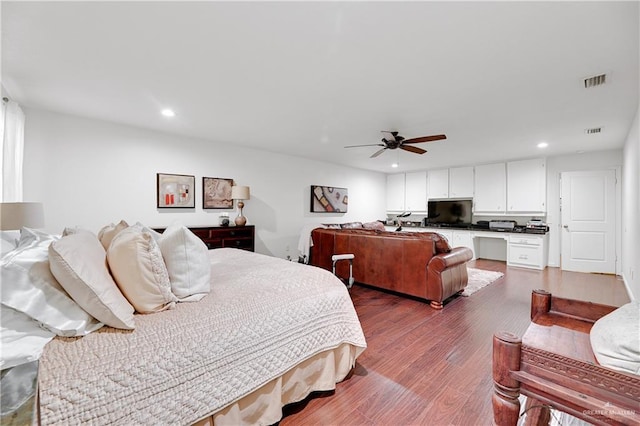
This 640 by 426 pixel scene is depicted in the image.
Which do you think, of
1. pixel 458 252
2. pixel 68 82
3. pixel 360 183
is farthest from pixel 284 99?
pixel 360 183

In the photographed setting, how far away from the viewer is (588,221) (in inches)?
211

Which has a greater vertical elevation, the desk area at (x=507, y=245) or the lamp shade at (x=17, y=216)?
the lamp shade at (x=17, y=216)

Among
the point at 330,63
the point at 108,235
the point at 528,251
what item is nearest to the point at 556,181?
the point at 528,251

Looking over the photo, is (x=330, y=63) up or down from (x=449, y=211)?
up

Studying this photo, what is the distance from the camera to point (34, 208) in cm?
232

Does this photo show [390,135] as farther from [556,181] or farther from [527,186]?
[556,181]

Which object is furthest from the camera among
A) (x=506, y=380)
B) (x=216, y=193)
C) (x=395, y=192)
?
(x=395, y=192)

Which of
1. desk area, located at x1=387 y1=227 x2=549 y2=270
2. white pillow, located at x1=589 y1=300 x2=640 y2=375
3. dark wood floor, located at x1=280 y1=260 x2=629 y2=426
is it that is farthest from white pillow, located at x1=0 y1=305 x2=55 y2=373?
desk area, located at x1=387 y1=227 x2=549 y2=270

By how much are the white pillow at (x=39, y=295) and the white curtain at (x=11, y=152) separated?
250 cm

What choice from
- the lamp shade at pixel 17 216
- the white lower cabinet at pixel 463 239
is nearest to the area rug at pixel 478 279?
the white lower cabinet at pixel 463 239

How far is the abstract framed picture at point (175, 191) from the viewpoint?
4.19 meters

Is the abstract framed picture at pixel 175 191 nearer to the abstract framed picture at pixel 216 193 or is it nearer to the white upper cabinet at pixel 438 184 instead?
the abstract framed picture at pixel 216 193

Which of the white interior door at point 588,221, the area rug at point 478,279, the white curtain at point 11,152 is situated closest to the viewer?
the white curtain at point 11,152

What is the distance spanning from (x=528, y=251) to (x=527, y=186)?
1513 millimetres
